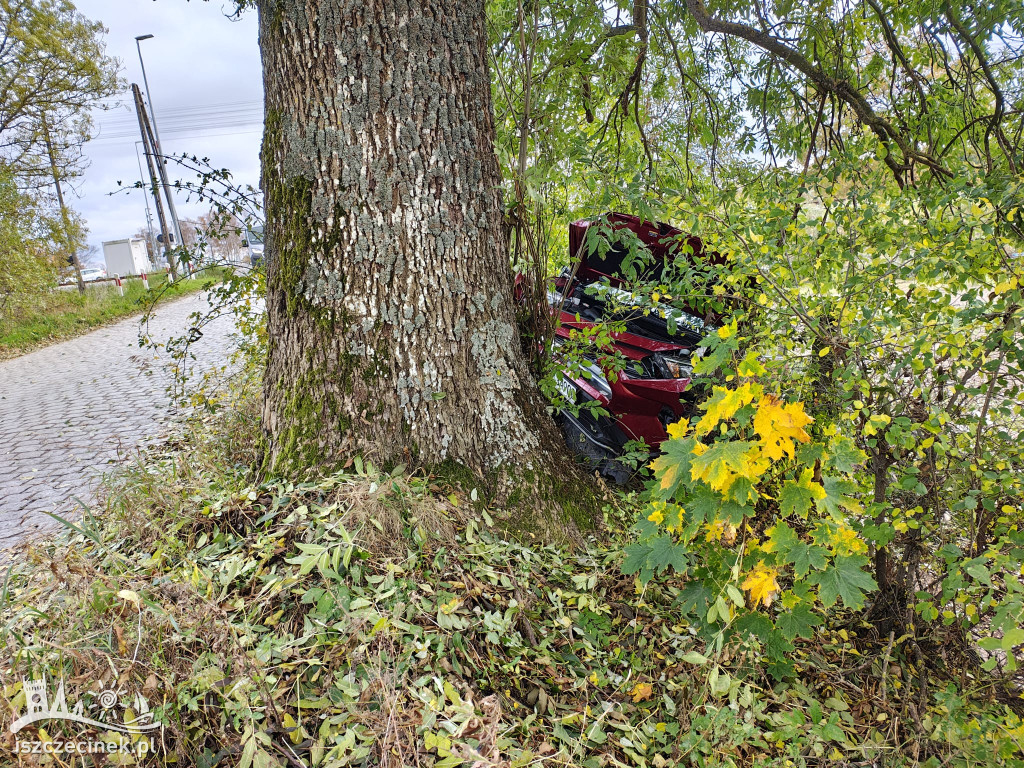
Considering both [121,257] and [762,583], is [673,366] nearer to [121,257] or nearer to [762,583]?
[762,583]

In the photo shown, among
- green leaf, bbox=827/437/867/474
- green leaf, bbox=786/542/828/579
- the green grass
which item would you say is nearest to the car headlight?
green leaf, bbox=827/437/867/474

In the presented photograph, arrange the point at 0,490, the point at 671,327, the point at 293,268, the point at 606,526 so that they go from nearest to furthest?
1. the point at 293,268
2. the point at 606,526
3. the point at 671,327
4. the point at 0,490

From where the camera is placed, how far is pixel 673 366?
420 centimetres

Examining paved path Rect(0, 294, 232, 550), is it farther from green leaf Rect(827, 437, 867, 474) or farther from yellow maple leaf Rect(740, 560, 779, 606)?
green leaf Rect(827, 437, 867, 474)

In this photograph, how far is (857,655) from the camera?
8.29 ft

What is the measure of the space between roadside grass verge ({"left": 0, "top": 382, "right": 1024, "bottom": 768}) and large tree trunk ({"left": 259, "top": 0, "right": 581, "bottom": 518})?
0.29 metres

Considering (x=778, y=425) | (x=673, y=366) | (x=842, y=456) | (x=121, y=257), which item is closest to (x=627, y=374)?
(x=673, y=366)

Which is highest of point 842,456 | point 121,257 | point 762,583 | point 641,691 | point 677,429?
point 121,257

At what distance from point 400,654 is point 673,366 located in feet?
9.76

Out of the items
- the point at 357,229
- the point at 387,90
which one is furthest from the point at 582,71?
the point at 357,229

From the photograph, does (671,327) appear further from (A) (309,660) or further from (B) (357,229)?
(A) (309,660)

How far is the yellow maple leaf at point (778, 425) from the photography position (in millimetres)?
1703

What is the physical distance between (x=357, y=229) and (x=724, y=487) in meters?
1.92

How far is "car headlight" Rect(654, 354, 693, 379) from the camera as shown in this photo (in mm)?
4121
